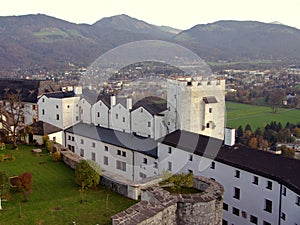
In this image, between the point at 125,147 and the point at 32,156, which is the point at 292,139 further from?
the point at 32,156

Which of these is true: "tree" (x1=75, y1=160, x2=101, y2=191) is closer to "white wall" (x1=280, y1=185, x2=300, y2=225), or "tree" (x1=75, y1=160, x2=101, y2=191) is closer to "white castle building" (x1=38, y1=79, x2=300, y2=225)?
"white castle building" (x1=38, y1=79, x2=300, y2=225)

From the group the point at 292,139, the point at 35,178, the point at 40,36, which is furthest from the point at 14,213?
the point at 40,36

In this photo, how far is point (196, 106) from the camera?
34000 mm

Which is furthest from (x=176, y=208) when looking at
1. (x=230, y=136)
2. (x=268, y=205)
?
(x=230, y=136)

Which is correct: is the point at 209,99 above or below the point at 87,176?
above

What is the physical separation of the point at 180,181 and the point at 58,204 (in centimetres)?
594

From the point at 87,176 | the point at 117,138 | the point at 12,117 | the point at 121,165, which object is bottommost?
the point at 121,165

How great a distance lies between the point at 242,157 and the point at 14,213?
1451 cm

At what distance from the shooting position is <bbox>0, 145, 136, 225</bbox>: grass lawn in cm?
1564

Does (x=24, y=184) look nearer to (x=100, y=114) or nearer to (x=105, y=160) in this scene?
(x=105, y=160)

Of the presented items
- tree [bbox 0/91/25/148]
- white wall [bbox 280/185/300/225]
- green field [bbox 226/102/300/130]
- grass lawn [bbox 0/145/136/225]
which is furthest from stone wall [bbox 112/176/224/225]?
green field [bbox 226/102/300/130]

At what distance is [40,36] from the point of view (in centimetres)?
18750

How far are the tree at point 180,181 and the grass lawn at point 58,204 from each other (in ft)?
7.14

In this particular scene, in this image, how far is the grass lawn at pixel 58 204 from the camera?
1564 cm
